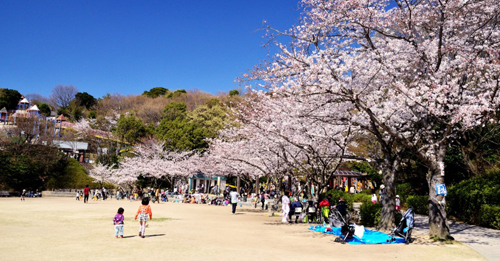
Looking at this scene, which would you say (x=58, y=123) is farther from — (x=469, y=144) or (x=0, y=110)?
(x=469, y=144)

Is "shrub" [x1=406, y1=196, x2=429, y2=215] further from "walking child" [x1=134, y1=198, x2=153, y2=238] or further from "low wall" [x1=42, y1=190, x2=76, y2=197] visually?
"low wall" [x1=42, y1=190, x2=76, y2=197]

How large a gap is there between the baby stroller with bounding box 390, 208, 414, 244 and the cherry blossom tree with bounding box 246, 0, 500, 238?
2.72 feet

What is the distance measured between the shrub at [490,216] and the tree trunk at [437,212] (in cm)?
386

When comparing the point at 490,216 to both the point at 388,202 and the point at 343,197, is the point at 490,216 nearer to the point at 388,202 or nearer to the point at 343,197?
the point at 388,202

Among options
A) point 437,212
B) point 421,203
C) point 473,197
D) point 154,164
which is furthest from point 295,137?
point 154,164

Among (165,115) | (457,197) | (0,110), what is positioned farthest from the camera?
(0,110)

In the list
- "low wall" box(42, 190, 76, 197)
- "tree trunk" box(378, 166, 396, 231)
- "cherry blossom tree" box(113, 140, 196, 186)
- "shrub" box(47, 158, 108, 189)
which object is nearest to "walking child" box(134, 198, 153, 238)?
"tree trunk" box(378, 166, 396, 231)

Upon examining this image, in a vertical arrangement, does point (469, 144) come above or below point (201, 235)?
above

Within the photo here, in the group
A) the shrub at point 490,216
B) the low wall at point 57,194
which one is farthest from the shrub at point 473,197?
the low wall at point 57,194

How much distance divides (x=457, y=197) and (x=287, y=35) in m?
11.2

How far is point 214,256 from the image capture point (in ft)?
24.3

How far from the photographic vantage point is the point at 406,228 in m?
9.92

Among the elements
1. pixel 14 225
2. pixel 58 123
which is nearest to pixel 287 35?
pixel 14 225

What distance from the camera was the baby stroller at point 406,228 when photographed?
9789 millimetres
